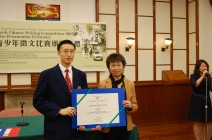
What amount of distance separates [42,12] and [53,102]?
3.63m

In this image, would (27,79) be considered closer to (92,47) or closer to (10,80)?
(10,80)

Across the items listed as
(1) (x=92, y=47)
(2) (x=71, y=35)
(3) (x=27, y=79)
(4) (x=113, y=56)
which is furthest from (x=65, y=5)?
(4) (x=113, y=56)

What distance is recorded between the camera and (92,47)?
194 inches

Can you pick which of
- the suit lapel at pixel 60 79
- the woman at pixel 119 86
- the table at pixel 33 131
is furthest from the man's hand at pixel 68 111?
the table at pixel 33 131

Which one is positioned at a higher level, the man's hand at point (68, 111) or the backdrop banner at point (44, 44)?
the backdrop banner at point (44, 44)

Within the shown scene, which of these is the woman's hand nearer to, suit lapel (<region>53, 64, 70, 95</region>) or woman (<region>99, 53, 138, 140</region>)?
woman (<region>99, 53, 138, 140</region>)

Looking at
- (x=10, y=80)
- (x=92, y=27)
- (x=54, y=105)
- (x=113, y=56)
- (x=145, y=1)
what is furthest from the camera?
(x=145, y=1)

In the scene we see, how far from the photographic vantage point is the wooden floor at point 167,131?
3941mm

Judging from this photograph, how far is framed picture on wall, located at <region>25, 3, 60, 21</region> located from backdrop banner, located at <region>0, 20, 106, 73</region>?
0.15 m

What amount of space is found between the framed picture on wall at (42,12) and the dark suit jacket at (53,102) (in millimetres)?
3442

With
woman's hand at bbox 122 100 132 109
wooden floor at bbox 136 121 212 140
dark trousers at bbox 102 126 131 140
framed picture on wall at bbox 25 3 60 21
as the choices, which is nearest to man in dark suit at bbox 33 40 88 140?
dark trousers at bbox 102 126 131 140

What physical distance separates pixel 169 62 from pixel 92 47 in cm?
218

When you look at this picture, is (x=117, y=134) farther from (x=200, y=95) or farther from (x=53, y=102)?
(x=200, y=95)

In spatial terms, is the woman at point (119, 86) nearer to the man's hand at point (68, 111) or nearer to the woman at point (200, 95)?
the man's hand at point (68, 111)
